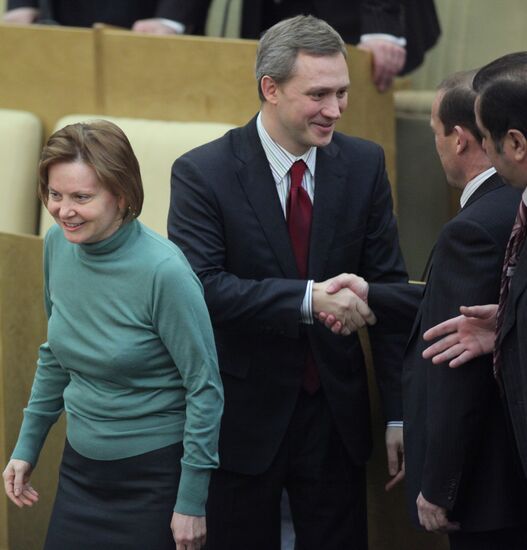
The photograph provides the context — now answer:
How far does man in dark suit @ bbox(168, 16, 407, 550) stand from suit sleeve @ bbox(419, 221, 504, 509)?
1.48ft

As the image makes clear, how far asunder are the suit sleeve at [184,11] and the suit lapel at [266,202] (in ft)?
6.33

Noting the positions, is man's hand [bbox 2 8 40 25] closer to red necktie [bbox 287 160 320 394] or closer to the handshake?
red necktie [bbox 287 160 320 394]

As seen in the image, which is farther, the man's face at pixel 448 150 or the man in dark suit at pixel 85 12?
the man in dark suit at pixel 85 12

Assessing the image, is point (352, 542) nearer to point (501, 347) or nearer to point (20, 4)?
point (501, 347)

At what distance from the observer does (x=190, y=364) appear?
8.09 ft

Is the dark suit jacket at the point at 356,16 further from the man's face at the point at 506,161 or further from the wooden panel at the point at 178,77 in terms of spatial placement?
the man's face at the point at 506,161

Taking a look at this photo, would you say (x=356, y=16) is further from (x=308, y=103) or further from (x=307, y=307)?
(x=307, y=307)

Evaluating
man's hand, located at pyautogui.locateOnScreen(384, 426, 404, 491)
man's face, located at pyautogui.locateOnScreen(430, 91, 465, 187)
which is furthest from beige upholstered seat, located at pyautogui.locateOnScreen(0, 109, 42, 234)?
man's face, located at pyautogui.locateOnScreen(430, 91, 465, 187)

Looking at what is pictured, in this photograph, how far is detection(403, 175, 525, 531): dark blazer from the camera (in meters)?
2.43

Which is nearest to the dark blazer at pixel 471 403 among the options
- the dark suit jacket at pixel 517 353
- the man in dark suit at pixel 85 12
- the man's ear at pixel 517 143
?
the dark suit jacket at pixel 517 353

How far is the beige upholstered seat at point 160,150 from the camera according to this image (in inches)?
160

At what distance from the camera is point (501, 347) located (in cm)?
235

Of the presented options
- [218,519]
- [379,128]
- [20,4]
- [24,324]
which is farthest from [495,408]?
[20,4]

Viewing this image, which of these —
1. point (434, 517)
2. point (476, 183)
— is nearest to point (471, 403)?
point (434, 517)
